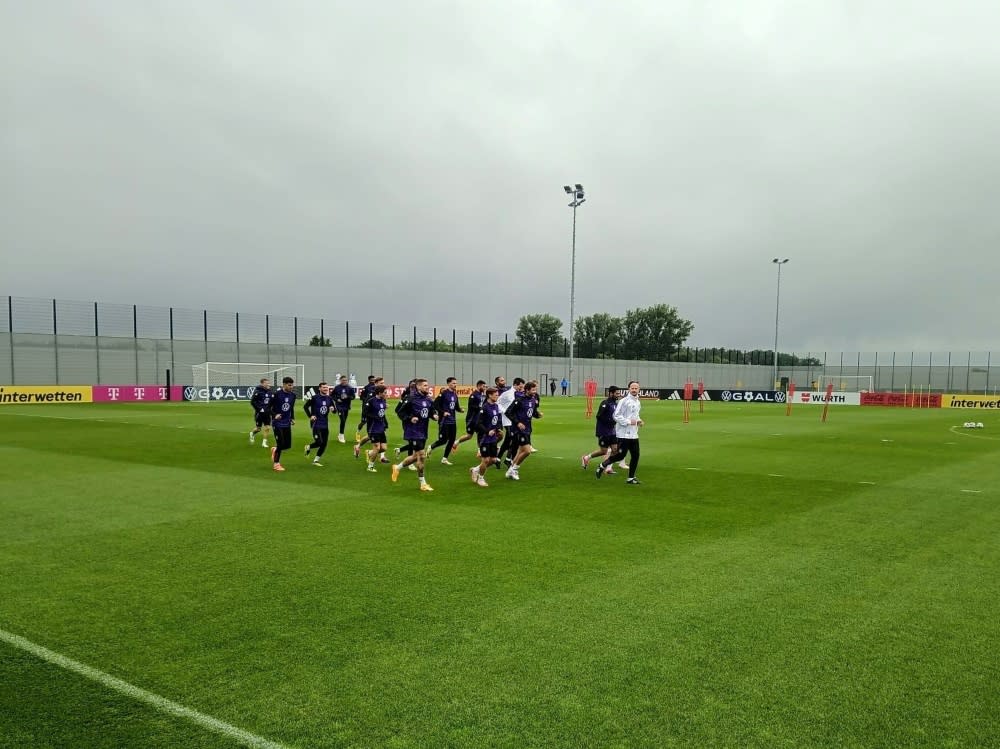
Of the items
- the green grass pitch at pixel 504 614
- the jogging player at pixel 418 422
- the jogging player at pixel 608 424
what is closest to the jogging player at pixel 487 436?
the green grass pitch at pixel 504 614

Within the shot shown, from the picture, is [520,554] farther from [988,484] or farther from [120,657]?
[988,484]

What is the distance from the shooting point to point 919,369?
255 feet

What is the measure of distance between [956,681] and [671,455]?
46.0 ft

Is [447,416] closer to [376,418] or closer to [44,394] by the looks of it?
[376,418]

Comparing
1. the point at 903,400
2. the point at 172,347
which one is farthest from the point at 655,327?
the point at 172,347

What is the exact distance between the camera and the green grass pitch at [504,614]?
405 centimetres

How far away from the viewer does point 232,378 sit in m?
55.3

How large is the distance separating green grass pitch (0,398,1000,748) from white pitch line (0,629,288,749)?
0.05 m

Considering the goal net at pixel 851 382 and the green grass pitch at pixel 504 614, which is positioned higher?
the green grass pitch at pixel 504 614

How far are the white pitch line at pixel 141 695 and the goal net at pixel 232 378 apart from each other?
44.6 meters

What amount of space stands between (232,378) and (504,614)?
2134 inches

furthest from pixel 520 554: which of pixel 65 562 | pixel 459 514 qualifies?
pixel 65 562

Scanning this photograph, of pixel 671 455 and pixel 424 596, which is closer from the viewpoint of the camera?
pixel 424 596

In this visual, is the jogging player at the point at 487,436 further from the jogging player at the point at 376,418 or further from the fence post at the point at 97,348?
the fence post at the point at 97,348
